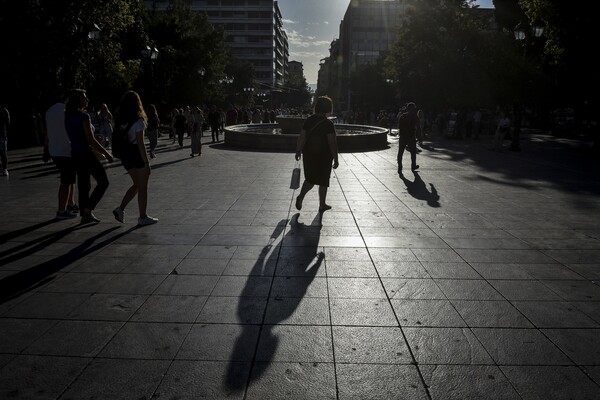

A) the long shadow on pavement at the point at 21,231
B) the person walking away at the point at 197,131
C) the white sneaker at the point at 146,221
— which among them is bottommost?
the long shadow on pavement at the point at 21,231

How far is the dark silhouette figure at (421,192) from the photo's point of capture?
8.74 meters

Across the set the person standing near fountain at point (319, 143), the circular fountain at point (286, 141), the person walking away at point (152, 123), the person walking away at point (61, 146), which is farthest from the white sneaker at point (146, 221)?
the circular fountain at point (286, 141)

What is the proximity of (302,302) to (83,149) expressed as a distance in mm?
4406

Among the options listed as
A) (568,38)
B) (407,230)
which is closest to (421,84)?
(568,38)

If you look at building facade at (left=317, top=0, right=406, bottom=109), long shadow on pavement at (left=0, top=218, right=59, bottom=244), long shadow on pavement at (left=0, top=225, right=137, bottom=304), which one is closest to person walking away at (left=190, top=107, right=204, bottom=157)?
long shadow on pavement at (left=0, top=218, right=59, bottom=244)

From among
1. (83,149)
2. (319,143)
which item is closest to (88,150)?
(83,149)

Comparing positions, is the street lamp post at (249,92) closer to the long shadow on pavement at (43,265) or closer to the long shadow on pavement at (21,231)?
the long shadow on pavement at (21,231)

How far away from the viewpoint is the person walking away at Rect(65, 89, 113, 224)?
259 inches

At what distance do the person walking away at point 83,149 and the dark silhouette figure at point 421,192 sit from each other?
17.7 feet

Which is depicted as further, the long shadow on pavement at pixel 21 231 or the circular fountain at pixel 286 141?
the circular fountain at pixel 286 141

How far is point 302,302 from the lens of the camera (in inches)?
155

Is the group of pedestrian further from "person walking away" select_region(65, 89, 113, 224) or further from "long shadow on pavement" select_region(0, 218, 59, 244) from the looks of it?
"long shadow on pavement" select_region(0, 218, 59, 244)

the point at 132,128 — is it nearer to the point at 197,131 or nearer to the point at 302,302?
the point at 302,302

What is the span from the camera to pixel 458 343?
3.27 meters
